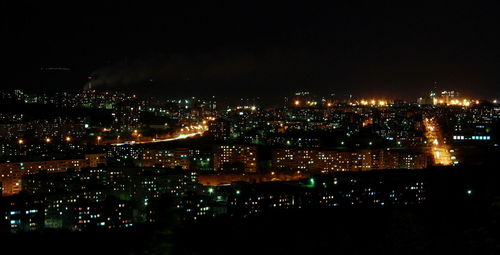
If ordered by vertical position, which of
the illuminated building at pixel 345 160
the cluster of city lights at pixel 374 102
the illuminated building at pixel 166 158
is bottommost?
the illuminated building at pixel 345 160

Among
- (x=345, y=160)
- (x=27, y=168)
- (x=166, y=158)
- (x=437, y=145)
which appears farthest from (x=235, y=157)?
(x=437, y=145)

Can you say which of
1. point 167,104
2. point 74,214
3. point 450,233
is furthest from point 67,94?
point 450,233

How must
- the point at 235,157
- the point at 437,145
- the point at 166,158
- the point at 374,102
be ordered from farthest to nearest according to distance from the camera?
the point at 374,102
the point at 437,145
the point at 235,157
the point at 166,158

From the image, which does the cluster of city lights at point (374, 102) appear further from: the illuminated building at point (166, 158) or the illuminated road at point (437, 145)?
the illuminated building at point (166, 158)

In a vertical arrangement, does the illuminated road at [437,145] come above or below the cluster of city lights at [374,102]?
below

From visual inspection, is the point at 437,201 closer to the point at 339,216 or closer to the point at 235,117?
the point at 339,216

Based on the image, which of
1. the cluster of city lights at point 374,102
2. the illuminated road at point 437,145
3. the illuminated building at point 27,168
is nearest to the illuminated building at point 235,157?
the illuminated building at point 27,168

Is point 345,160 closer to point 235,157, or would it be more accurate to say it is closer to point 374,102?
point 235,157

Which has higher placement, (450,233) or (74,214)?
(450,233)

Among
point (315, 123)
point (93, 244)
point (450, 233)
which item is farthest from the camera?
point (315, 123)
